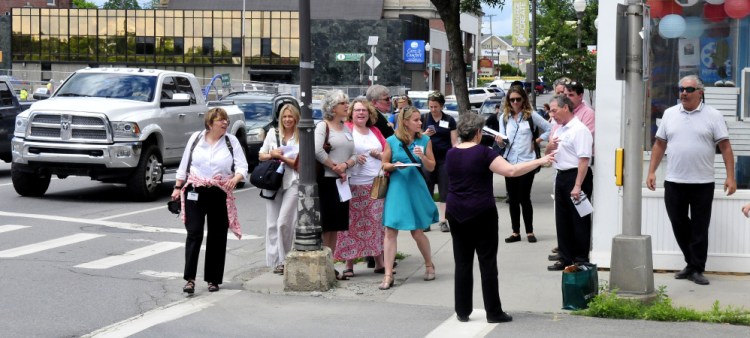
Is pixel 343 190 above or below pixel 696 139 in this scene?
below

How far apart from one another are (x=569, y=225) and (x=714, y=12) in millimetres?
2574

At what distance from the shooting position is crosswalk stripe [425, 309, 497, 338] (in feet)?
27.1

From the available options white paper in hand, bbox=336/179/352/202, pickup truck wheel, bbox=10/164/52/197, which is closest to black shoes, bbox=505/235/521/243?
A: white paper in hand, bbox=336/179/352/202

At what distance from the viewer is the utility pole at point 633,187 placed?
8961 mm

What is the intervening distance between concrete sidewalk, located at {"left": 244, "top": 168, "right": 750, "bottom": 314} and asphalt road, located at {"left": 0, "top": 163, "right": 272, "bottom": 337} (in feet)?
4.08

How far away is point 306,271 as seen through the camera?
10164 millimetres

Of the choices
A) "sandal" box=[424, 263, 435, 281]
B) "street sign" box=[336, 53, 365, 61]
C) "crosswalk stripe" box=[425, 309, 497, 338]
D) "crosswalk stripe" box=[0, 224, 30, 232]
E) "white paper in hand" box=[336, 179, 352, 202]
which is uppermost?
"street sign" box=[336, 53, 365, 61]

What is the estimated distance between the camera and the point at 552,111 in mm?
10719

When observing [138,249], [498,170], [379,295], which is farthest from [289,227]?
[498,170]

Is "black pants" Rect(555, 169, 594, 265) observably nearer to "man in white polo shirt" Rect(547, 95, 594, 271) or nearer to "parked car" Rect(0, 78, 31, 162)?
"man in white polo shirt" Rect(547, 95, 594, 271)

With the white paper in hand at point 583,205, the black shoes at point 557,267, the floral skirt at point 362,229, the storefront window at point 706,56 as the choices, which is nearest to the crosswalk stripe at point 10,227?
the floral skirt at point 362,229

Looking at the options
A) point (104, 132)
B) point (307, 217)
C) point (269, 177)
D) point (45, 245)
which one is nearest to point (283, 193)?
point (269, 177)

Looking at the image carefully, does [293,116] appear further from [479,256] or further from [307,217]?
[479,256]

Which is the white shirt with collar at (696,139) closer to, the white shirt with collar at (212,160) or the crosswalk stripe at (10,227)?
the white shirt with collar at (212,160)
